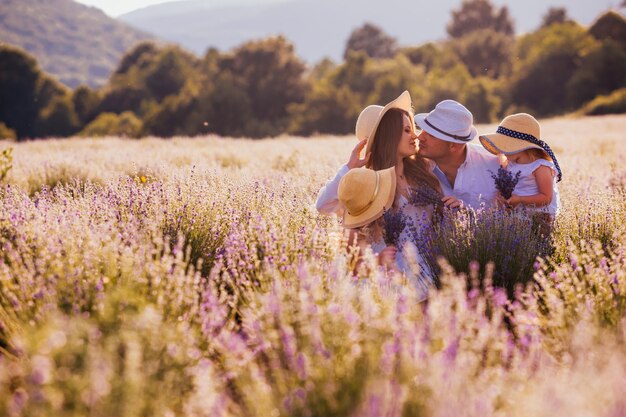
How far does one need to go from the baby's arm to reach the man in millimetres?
211

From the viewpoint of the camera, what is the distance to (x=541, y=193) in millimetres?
4035

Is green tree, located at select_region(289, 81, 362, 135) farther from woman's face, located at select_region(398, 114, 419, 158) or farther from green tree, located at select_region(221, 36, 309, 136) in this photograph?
woman's face, located at select_region(398, 114, 419, 158)

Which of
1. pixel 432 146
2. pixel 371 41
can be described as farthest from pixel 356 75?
pixel 432 146

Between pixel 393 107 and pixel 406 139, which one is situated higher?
pixel 393 107

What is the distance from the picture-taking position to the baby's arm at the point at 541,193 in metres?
4.03

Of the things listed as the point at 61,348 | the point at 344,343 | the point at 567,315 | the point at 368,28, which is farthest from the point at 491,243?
the point at 368,28

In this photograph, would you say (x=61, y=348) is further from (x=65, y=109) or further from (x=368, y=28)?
(x=368, y=28)

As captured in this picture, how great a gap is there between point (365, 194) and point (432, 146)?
103 centimetres

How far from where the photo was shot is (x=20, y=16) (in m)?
113

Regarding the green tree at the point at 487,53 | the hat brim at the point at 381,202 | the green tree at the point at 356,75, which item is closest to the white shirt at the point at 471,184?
the hat brim at the point at 381,202

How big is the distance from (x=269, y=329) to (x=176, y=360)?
39 centimetres

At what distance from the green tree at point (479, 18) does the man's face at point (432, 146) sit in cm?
6707

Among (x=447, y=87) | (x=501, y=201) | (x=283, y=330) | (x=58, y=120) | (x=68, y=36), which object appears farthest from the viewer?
(x=68, y=36)

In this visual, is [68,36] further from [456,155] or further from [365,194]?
[365,194]
